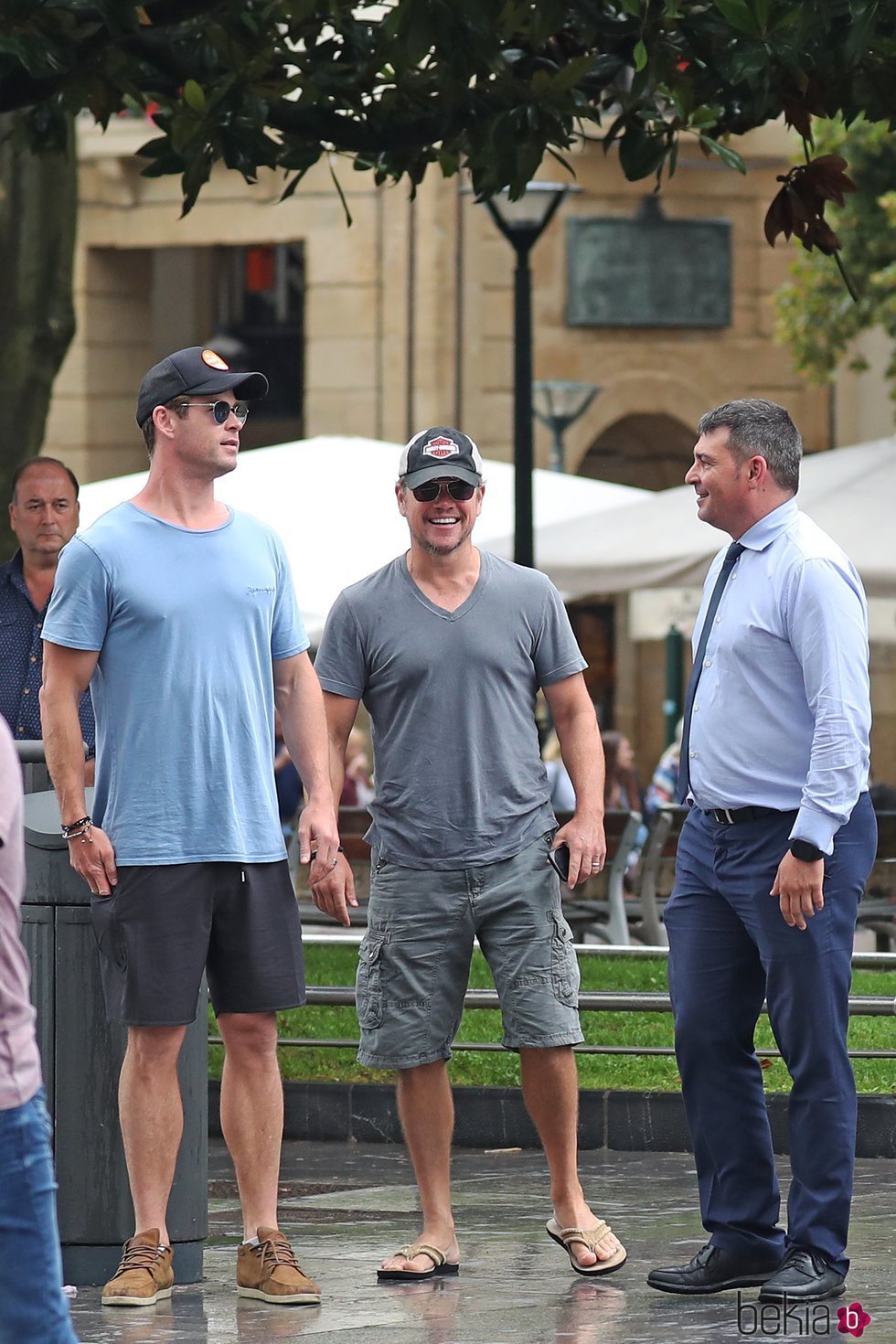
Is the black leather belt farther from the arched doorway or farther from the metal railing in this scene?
the arched doorway

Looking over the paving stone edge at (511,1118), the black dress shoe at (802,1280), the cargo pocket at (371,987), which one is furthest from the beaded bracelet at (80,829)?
the paving stone edge at (511,1118)

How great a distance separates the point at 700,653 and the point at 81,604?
4.88ft

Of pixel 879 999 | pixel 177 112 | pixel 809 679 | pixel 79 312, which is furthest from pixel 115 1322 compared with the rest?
pixel 79 312

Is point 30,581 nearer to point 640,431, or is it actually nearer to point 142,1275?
point 142,1275

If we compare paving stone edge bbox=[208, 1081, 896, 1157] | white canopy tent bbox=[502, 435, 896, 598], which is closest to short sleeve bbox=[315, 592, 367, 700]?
paving stone edge bbox=[208, 1081, 896, 1157]

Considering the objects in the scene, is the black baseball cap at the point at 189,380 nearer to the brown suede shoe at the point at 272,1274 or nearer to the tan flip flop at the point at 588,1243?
the brown suede shoe at the point at 272,1274

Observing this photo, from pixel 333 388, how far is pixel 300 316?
416 centimetres

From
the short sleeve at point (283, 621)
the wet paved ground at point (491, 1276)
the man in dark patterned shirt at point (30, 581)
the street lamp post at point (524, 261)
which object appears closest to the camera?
the wet paved ground at point (491, 1276)

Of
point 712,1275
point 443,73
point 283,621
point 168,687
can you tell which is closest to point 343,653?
Answer: point 283,621

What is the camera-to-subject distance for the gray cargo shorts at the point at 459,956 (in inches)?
266

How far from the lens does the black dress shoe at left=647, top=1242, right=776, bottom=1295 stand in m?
6.43

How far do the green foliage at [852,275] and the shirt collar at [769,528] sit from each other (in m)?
18.7

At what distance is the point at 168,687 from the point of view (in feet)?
20.9

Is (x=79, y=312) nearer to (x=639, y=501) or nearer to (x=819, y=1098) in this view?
(x=639, y=501)
